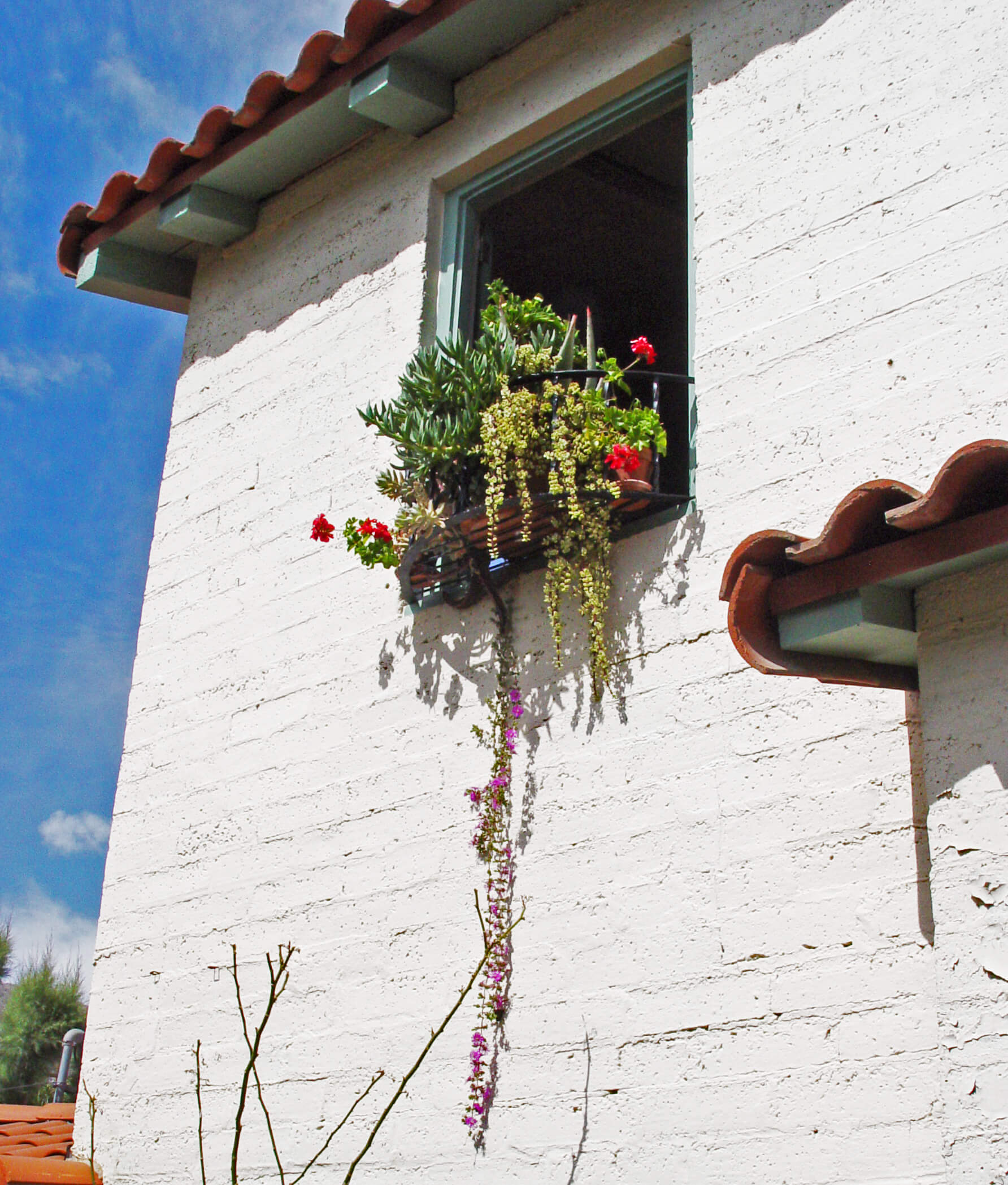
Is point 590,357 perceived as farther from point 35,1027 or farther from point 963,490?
point 35,1027

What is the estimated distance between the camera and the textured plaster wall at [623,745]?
3574mm

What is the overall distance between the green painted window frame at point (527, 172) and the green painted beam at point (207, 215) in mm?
1162

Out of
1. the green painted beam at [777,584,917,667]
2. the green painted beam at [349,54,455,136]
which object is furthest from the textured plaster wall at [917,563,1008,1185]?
the green painted beam at [349,54,455,136]

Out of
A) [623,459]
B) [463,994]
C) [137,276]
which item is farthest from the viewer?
[137,276]

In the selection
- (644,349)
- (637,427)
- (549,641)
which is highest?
(644,349)

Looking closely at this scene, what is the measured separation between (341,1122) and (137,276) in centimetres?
407

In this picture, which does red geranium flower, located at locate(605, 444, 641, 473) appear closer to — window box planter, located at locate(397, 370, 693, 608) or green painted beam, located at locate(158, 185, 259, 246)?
window box planter, located at locate(397, 370, 693, 608)

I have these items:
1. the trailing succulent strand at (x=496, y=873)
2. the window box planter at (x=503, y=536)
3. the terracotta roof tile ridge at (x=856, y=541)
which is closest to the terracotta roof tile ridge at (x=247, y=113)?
A: the window box planter at (x=503, y=536)

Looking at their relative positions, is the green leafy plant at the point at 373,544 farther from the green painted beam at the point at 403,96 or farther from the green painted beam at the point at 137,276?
the green painted beam at the point at 137,276

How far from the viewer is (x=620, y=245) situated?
773 centimetres

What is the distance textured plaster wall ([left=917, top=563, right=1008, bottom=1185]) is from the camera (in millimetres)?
2709

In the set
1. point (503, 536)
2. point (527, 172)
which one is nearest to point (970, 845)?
point (503, 536)

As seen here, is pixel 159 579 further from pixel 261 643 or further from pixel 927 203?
pixel 927 203

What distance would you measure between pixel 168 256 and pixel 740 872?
441cm
